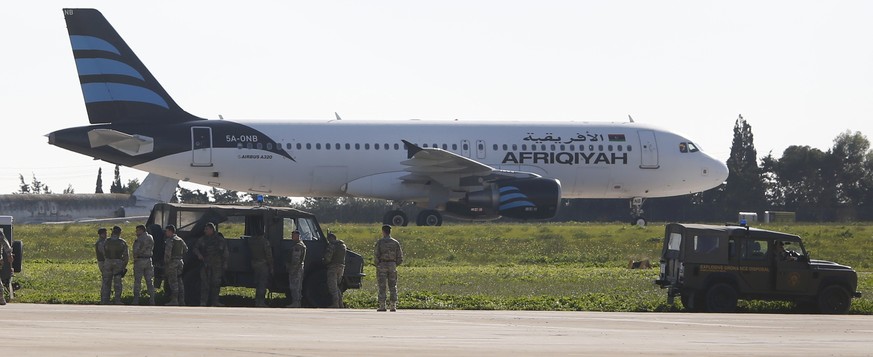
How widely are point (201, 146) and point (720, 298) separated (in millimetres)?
24213

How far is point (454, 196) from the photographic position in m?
46.7

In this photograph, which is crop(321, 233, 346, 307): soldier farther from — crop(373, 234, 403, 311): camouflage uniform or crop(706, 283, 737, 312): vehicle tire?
crop(706, 283, 737, 312): vehicle tire

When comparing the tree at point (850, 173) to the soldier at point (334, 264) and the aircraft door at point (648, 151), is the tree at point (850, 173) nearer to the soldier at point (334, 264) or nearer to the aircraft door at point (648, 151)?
the aircraft door at point (648, 151)

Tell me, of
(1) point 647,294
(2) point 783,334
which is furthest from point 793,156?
(2) point 783,334

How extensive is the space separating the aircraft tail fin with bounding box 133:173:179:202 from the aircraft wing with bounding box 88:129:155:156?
32019 millimetres

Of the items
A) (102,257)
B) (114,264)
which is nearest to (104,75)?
(102,257)

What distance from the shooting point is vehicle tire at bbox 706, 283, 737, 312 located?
23.7m

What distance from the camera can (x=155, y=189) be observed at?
7900 cm

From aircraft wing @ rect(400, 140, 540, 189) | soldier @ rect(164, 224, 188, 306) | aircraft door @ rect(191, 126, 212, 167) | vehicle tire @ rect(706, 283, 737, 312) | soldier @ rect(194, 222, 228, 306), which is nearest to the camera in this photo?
soldier @ rect(164, 224, 188, 306)

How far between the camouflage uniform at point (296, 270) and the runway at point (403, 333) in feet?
4.51

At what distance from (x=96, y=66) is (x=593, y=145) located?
15917 millimetres

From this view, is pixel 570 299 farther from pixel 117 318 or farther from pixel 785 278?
pixel 117 318

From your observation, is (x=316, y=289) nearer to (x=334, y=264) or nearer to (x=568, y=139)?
(x=334, y=264)

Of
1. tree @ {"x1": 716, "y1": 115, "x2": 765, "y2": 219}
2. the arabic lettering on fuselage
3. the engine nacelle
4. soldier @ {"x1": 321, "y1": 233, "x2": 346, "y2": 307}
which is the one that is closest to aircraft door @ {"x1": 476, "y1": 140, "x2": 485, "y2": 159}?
the arabic lettering on fuselage
